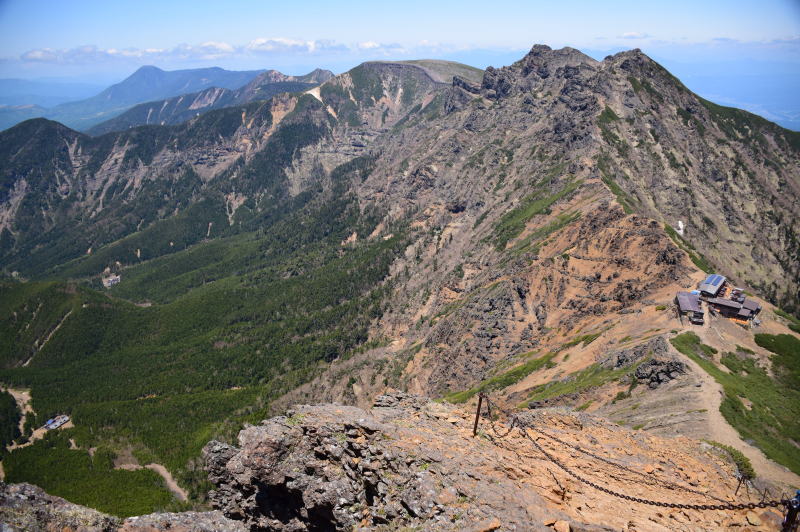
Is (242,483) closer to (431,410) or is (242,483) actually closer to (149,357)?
(431,410)

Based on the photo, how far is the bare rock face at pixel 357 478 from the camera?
25.1 m

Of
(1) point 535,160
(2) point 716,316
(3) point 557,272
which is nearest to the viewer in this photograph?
(2) point 716,316

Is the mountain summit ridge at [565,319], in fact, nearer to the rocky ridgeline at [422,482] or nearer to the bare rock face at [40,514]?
the rocky ridgeline at [422,482]

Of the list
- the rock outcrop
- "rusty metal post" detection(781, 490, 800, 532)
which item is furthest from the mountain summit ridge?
"rusty metal post" detection(781, 490, 800, 532)

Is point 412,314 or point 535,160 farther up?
point 535,160

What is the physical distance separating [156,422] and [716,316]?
15403 centimetres

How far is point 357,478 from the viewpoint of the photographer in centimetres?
2925

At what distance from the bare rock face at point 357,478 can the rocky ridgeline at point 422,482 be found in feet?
0.25

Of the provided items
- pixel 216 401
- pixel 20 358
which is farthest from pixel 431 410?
pixel 20 358

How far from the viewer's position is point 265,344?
612 feet

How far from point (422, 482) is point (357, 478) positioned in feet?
16.8

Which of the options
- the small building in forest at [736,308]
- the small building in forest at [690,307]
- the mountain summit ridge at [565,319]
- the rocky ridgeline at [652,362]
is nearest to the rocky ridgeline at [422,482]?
the mountain summit ridge at [565,319]

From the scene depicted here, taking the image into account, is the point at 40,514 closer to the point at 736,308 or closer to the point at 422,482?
the point at 422,482

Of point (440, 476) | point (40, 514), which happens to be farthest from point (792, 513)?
point (40, 514)
